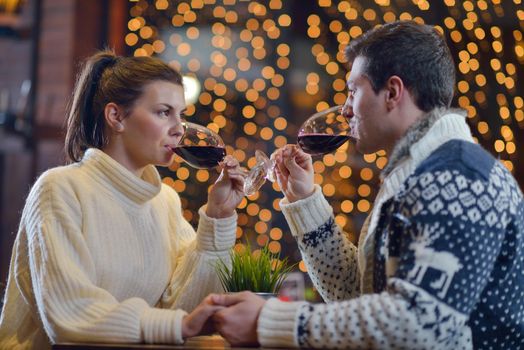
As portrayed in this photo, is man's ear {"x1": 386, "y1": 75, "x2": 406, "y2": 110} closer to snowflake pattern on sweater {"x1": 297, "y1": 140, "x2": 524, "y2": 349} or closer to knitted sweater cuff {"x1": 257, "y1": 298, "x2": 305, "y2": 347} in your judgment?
snowflake pattern on sweater {"x1": 297, "y1": 140, "x2": 524, "y2": 349}

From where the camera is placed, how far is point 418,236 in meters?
1.46

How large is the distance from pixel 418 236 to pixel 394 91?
1.36ft

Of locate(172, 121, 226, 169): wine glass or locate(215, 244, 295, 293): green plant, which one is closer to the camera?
locate(215, 244, 295, 293): green plant

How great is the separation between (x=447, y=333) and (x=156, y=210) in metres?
0.95

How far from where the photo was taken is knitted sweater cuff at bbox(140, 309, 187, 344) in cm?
161

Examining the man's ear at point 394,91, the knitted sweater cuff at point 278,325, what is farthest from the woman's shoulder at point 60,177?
the man's ear at point 394,91

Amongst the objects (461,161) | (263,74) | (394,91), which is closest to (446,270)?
(461,161)

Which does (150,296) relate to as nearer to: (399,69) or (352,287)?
(352,287)

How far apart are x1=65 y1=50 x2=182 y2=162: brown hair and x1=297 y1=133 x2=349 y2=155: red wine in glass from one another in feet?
1.29

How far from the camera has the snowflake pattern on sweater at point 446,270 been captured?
1.40 m

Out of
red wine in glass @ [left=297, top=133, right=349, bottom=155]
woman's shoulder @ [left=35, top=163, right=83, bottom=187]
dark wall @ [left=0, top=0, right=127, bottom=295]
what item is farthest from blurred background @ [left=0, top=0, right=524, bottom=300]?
woman's shoulder @ [left=35, top=163, right=83, bottom=187]

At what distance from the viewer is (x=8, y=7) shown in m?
4.68

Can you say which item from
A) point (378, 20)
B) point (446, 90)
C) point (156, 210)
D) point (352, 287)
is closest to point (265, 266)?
point (352, 287)

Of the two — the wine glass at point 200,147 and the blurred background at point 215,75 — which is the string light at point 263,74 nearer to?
the blurred background at point 215,75
